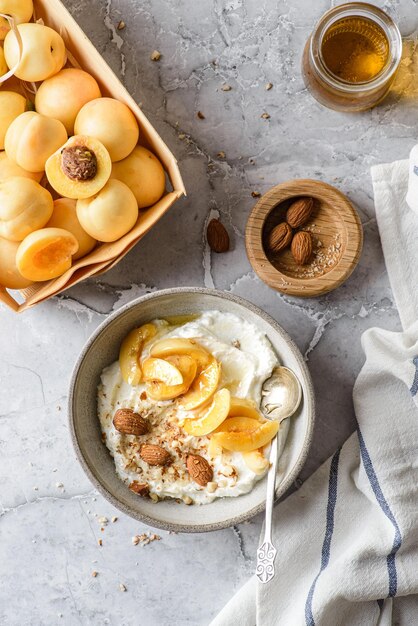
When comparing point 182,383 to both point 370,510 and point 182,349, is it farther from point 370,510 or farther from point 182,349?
point 370,510

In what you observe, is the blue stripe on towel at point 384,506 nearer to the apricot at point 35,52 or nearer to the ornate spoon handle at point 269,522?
the ornate spoon handle at point 269,522

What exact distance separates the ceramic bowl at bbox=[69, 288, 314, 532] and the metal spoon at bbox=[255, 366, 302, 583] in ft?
0.05

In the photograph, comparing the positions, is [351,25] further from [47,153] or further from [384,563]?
[384,563]

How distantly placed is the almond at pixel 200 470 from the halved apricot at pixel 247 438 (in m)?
0.05

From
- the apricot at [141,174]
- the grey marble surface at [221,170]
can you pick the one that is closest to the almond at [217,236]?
the grey marble surface at [221,170]

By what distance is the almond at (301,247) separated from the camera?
3.50 feet

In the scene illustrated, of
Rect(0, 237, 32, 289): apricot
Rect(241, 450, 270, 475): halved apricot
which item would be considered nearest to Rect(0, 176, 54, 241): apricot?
Rect(0, 237, 32, 289): apricot

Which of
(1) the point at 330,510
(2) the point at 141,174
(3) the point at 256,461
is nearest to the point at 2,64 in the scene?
(2) the point at 141,174

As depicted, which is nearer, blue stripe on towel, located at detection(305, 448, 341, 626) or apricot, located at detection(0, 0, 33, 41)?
apricot, located at detection(0, 0, 33, 41)

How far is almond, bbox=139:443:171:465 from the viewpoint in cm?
102

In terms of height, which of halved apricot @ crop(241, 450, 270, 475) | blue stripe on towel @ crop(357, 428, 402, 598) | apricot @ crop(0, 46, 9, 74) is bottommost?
blue stripe on towel @ crop(357, 428, 402, 598)

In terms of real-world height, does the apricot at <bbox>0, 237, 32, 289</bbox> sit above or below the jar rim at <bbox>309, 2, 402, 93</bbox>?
above

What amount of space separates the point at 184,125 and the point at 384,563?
795 mm

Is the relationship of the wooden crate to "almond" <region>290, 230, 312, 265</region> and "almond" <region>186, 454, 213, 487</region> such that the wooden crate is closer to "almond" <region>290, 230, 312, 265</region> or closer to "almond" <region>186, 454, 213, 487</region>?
"almond" <region>290, 230, 312, 265</region>
